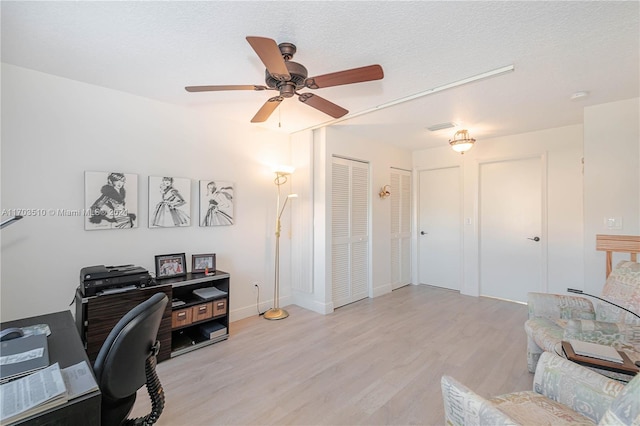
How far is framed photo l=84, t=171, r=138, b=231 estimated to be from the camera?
8.43ft

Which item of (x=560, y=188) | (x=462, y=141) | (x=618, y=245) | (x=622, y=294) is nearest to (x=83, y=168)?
(x=462, y=141)

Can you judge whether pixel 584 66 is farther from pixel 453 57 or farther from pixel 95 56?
pixel 95 56

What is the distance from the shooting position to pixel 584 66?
88.4 inches

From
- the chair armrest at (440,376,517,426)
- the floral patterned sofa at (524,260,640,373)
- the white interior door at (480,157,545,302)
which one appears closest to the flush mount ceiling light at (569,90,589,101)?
the white interior door at (480,157,545,302)

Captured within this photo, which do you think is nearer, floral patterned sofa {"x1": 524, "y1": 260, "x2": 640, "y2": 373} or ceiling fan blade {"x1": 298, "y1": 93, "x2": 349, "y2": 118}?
floral patterned sofa {"x1": 524, "y1": 260, "x2": 640, "y2": 373}

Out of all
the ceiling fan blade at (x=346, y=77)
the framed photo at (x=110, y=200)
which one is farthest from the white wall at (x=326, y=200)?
the framed photo at (x=110, y=200)

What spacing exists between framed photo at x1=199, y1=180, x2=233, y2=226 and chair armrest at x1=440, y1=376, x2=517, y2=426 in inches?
111

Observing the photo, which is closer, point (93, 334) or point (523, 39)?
point (523, 39)

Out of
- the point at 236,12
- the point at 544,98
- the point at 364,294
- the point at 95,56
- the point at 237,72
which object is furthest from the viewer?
the point at 364,294

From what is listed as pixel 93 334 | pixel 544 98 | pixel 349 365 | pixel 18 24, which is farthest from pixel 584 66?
pixel 93 334

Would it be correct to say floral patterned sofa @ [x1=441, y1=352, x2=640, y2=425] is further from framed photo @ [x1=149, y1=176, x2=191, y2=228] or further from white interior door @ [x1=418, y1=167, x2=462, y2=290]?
white interior door @ [x1=418, y1=167, x2=462, y2=290]

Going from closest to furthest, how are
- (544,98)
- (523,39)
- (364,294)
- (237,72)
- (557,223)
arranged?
(523,39), (237,72), (544,98), (557,223), (364,294)

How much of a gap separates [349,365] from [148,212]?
7.95 ft

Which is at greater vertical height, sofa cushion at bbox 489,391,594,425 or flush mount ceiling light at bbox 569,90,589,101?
flush mount ceiling light at bbox 569,90,589,101
